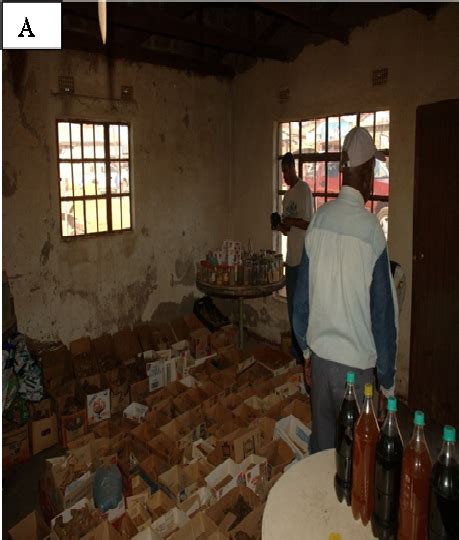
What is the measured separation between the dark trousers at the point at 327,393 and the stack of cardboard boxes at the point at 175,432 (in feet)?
1.54

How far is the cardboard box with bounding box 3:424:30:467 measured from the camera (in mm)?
3447

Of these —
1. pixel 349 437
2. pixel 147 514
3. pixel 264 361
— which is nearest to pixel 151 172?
pixel 264 361

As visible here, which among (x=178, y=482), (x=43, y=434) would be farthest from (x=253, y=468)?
(x=43, y=434)

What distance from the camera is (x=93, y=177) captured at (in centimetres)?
486

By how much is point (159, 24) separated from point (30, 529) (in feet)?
11.9

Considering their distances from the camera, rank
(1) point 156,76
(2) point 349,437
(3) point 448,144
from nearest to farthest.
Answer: (2) point 349,437, (3) point 448,144, (1) point 156,76

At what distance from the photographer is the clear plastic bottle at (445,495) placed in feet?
3.55

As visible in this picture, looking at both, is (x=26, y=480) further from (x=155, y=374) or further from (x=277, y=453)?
(x=277, y=453)

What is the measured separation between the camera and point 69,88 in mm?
4492

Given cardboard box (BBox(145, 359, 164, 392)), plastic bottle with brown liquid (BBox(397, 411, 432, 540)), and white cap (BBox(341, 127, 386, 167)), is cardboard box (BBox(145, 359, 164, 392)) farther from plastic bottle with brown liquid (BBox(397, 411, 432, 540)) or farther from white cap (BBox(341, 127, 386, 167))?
plastic bottle with brown liquid (BBox(397, 411, 432, 540))

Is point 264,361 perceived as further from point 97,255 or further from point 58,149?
point 58,149

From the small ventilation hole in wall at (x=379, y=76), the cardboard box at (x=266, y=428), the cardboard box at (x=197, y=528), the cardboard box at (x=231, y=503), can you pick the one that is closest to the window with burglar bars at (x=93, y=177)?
the small ventilation hole in wall at (x=379, y=76)

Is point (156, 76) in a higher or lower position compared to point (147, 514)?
higher

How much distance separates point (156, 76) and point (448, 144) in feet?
9.74
